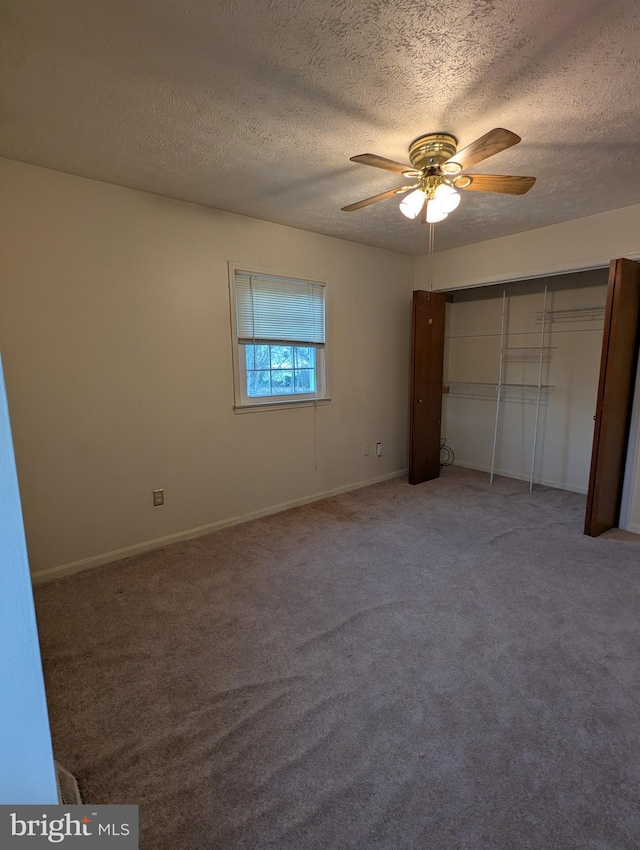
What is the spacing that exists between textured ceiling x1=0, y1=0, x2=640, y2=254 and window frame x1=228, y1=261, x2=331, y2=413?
74 centimetres


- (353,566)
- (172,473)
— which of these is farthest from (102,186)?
(353,566)

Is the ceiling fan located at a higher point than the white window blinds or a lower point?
higher

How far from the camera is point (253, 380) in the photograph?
3488mm

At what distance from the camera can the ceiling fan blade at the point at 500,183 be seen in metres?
1.96

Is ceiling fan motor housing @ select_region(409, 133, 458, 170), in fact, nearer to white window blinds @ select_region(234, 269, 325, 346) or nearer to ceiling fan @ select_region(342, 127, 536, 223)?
ceiling fan @ select_region(342, 127, 536, 223)

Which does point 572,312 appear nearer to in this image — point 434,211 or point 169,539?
point 434,211

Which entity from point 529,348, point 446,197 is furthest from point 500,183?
point 529,348

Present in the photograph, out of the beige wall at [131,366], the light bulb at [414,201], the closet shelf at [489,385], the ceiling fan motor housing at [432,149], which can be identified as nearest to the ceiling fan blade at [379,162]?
the light bulb at [414,201]

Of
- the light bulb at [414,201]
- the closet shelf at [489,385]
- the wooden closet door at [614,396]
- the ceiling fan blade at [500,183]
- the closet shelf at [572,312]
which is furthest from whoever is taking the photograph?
the closet shelf at [489,385]

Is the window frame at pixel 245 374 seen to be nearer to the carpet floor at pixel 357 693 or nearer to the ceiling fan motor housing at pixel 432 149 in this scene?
the carpet floor at pixel 357 693

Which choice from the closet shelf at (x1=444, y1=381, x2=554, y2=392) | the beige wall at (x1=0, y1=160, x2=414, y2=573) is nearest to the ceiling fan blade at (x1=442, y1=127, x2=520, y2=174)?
the beige wall at (x1=0, y1=160, x2=414, y2=573)

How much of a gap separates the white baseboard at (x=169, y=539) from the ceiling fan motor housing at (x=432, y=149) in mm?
2868

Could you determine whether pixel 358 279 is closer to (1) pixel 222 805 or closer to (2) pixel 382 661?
(2) pixel 382 661

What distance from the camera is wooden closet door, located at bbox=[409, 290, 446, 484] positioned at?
4316mm
